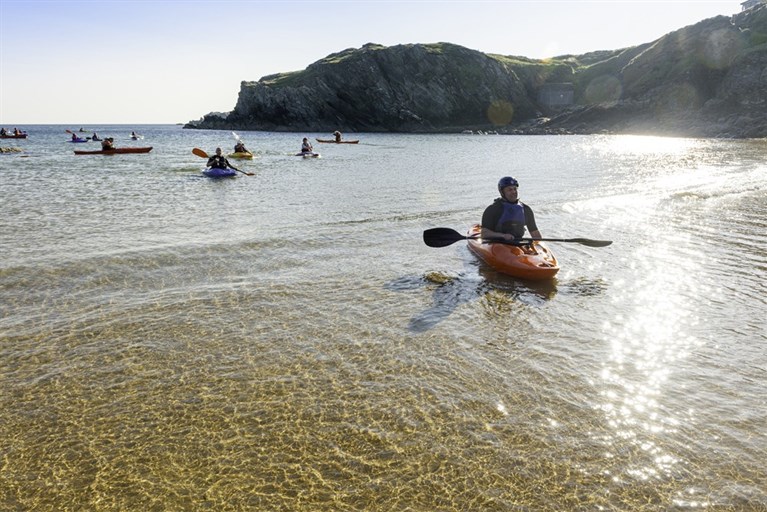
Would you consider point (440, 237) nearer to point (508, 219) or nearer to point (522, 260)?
point (508, 219)

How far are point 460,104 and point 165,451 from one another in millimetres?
142855

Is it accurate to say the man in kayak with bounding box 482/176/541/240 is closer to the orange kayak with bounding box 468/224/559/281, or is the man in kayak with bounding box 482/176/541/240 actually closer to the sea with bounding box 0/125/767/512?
the orange kayak with bounding box 468/224/559/281

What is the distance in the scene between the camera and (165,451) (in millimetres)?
4883

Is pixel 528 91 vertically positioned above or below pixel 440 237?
above

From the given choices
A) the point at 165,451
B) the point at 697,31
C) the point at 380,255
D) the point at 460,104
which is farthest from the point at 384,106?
the point at 165,451

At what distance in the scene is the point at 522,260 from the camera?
10.6 meters

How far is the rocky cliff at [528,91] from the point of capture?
9756 centimetres

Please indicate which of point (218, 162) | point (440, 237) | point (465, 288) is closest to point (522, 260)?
point (465, 288)

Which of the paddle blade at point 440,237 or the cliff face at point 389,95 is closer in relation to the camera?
the paddle blade at point 440,237

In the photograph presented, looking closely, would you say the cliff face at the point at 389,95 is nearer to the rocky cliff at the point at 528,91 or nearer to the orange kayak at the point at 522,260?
the rocky cliff at the point at 528,91

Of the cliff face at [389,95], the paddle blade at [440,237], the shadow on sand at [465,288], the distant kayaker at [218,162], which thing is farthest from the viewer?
the cliff face at [389,95]

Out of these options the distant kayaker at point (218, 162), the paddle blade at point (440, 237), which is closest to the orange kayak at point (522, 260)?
the paddle blade at point (440, 237)

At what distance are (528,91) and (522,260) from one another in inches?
6005

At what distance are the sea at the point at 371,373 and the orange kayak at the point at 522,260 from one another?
12.1 inches
